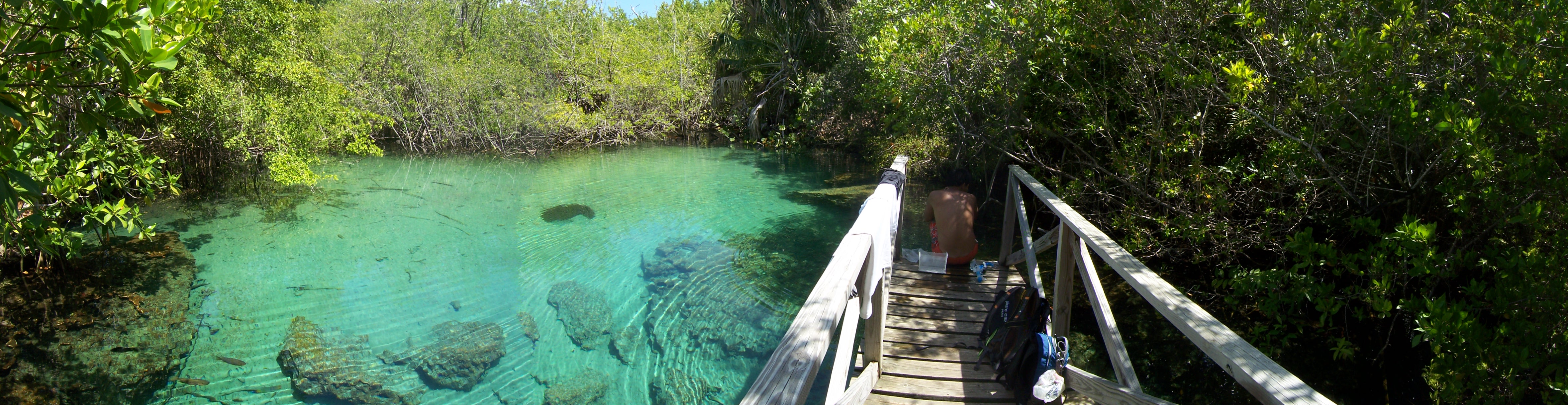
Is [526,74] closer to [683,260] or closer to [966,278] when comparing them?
[683,260]

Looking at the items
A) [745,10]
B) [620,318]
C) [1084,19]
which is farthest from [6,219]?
[745,10]

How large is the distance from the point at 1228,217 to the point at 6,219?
279 inches

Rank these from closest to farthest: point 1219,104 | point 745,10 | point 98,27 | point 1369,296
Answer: point 98,27, point 1369,296, point 1219,104, point 745,10

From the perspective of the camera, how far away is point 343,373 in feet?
16.6

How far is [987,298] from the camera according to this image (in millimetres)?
4625

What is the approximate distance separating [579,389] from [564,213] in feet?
20.5

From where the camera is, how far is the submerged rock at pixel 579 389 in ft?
16.0

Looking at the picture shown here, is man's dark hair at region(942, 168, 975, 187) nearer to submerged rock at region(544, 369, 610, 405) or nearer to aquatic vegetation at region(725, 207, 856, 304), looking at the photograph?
aquatic vegetation at region(725, 207, 856, 304)

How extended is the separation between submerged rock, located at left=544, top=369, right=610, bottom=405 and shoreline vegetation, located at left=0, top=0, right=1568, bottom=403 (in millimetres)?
2924

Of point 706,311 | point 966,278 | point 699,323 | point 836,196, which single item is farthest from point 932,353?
point 836,196

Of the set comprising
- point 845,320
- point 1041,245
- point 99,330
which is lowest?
point 99,330

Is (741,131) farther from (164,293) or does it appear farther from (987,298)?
(987,298)

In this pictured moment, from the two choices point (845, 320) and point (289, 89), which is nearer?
point (845, 320)

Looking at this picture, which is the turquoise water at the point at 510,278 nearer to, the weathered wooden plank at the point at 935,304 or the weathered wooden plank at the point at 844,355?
the weathered wooden plank at the point at 935,304
